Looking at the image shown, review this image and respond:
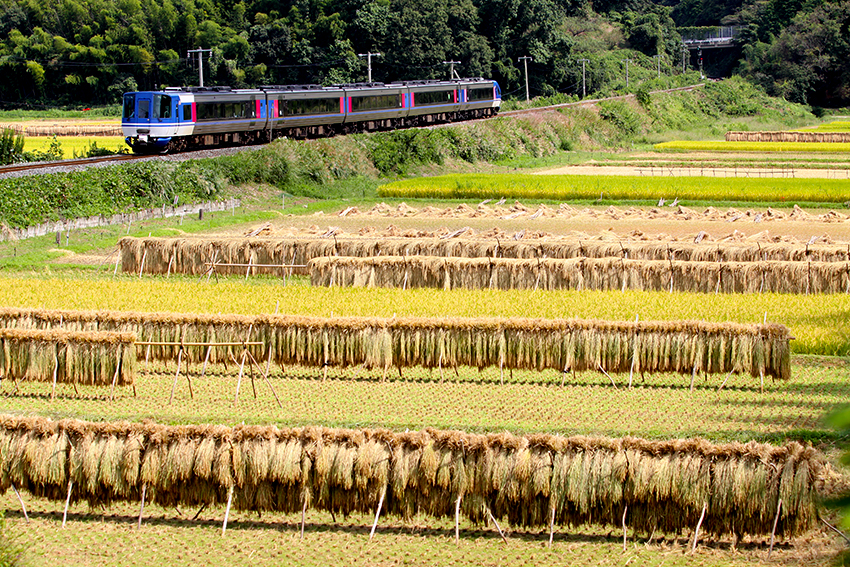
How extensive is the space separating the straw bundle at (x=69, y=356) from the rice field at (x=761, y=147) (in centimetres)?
5950

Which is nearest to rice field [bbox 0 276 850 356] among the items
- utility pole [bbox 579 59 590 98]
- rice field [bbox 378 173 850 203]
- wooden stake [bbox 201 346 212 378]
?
wooden stake [bbox 201 346 212 378]

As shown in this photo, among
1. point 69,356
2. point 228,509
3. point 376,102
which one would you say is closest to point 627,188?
point 376,102

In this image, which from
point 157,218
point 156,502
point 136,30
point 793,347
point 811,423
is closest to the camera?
point 156,502

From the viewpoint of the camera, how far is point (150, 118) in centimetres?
4334

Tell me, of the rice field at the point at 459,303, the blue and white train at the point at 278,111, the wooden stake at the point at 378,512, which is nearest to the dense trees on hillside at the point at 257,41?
the blue and white train at the point at 278,111

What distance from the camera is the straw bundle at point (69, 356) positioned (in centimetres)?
1662

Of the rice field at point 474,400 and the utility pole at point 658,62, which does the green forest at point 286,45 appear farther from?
the rice field at point 474,400

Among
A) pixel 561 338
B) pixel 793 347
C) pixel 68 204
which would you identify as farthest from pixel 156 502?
pixel 68 204

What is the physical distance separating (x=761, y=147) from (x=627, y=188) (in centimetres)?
2934

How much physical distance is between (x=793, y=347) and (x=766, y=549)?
8.80 m

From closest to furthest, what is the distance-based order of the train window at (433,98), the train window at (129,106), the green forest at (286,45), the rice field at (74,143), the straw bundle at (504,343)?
the straw bundle at (504,343) → the train window at (129,106) → the rice field at (74,143) → the train window at (433,98) → the green forest at (286,45)

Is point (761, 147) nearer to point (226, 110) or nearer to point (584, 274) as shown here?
point (226, 110)

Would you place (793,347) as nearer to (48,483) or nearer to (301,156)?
(48,483)

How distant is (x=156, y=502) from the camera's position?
12477mm
